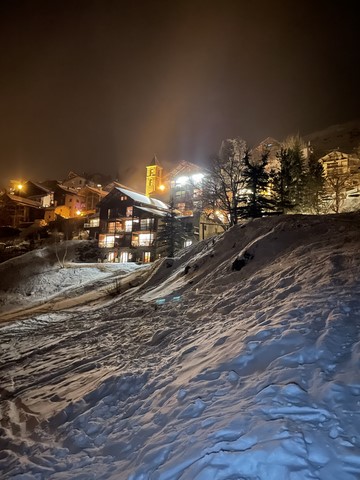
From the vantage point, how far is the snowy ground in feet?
9.75

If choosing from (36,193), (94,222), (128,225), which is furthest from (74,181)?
(128,225)

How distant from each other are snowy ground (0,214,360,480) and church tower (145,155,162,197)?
5855cm

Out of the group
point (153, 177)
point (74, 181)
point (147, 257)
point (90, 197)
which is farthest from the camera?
point (74, 181)

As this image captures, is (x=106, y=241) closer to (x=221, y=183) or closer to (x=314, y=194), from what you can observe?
(x=221, y=183)

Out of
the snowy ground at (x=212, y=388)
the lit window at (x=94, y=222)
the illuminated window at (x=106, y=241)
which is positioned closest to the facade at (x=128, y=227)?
the illuminated window at (x=106, y=241)

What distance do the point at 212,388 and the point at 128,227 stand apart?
43.8m

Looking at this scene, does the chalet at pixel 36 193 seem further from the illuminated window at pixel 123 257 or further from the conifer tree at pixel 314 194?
the conifer tree at pixel 314 194

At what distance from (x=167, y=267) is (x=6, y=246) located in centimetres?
4223

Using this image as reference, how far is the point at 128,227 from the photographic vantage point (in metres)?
47.0

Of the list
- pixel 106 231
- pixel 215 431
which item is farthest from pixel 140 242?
pixel 215 431

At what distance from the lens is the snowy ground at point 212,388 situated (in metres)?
2.97

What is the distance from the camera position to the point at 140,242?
45531 mm

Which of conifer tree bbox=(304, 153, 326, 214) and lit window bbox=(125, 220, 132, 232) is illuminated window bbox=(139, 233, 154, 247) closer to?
lit window bbox=(125, 220, 132, 232)

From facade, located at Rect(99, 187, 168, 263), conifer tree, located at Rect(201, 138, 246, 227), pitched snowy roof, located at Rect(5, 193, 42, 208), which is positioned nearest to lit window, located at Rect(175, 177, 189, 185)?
facade, located at Rect(99, 187, 168, 263)
